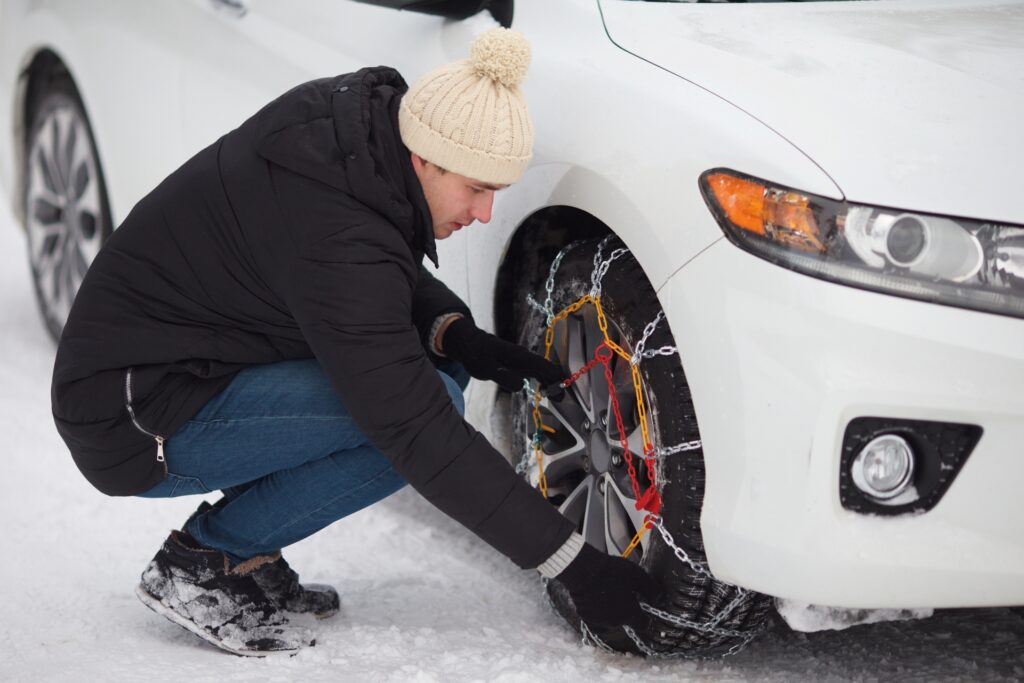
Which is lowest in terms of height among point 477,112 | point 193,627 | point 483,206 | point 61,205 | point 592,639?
point 193,627

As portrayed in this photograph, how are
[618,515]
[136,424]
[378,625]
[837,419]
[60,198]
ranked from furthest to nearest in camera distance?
[60,198], [378,625], [618,515], [136,424], [837,419]

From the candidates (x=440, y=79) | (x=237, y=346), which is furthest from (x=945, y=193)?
(x=237, y=346)

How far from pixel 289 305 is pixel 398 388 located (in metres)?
0.24

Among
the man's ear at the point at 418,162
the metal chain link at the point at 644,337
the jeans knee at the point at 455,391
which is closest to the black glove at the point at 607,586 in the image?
the metal chain link at the point at 644,337

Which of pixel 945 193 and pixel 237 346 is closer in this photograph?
pixel 945 193

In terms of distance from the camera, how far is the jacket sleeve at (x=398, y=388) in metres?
1.91

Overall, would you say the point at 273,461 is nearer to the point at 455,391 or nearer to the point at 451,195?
the point at 455,391

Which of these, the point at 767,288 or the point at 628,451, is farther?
the point at 628,451

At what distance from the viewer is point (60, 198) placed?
4.01m

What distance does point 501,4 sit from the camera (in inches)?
96.5

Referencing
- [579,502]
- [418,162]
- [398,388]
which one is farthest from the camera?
[579,502]

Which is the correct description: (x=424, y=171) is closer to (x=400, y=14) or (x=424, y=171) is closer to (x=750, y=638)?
(x=400, y=14)

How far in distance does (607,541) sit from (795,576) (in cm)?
56

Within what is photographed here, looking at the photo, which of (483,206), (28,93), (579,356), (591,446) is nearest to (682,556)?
(591,446)
